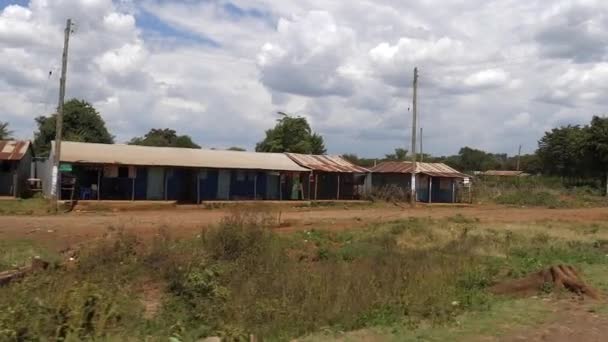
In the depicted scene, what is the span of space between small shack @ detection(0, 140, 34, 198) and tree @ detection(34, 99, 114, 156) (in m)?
15.4

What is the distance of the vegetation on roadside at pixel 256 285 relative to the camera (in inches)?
309

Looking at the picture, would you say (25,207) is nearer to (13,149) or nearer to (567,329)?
(13,149)

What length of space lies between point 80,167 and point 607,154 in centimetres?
4038

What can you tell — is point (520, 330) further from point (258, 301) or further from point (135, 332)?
point (135, 332)

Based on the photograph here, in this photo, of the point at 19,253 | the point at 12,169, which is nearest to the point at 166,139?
the point at 12,169

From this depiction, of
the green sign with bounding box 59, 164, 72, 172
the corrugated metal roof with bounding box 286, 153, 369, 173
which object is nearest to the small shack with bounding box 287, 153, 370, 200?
the corrugated metal roof with bounding box 286, 153, 369, 173

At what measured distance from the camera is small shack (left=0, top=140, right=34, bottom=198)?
33625 mm

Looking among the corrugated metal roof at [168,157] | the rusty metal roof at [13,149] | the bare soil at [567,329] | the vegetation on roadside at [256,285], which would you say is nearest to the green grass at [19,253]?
the vegetation on roadside at [256,285]

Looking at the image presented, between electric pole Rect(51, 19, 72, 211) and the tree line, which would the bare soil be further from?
the tree line

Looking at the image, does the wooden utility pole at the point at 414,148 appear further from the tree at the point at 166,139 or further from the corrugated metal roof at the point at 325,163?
the tree at the point at 166,139

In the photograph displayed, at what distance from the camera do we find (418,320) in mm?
8547

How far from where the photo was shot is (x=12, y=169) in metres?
34.1

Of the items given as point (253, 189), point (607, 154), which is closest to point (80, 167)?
point (253, 189)

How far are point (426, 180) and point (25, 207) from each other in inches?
1027
